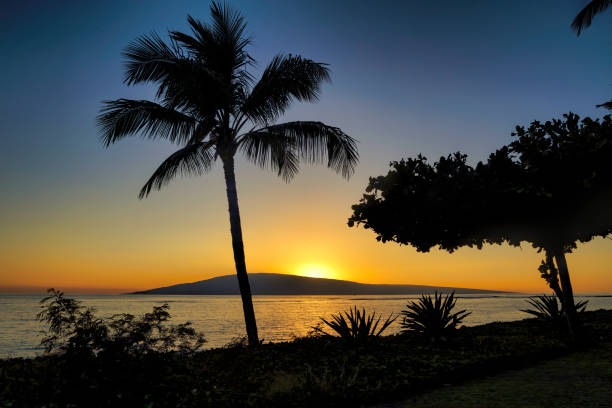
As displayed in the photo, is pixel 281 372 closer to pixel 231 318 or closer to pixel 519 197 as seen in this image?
pixel 519 197

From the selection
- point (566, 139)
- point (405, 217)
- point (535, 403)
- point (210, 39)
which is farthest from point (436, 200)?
point (210, 39)

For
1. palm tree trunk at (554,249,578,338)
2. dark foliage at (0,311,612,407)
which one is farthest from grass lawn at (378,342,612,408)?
palm tree trunk at (554,249,578,338)

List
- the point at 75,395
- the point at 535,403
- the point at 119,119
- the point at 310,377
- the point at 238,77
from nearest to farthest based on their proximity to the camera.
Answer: the point at 75,395, the point at 535,403, the point at 310,377, the point at 119,119, the point at 238,77

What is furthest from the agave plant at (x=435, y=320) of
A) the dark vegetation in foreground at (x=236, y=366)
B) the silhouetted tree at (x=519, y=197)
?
the silhouetted tree at (x=519, y=197)

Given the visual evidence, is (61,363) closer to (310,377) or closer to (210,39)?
(310,377)

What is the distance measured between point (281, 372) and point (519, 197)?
6434mm

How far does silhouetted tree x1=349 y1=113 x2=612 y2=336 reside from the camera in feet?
29.1

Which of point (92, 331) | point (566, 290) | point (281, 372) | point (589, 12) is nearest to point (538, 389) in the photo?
point (281, 372)

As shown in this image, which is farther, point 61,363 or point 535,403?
point 535,403

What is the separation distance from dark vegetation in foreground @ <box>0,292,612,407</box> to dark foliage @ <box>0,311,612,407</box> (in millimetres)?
15

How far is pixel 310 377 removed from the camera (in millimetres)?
6352

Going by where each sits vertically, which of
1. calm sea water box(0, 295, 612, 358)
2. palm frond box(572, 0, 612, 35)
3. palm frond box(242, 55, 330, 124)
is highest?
palm frond box(572, 0, 612, 35)

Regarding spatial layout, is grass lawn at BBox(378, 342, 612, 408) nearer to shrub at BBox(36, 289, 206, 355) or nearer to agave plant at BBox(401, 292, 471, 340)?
agave plant at BBox(401, 292, 471, 340)

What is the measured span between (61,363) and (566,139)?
10377 millimetres
